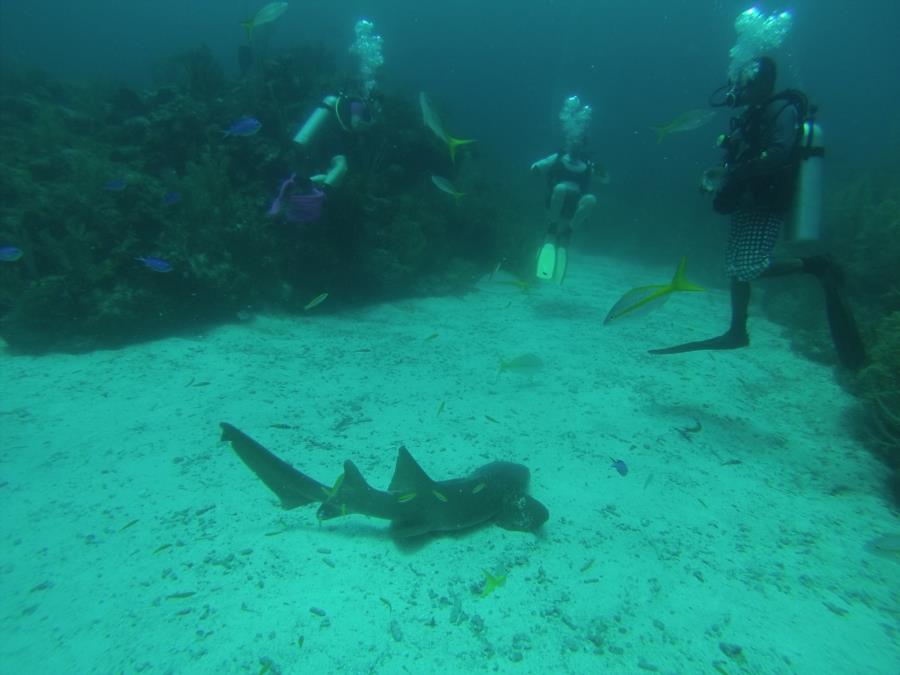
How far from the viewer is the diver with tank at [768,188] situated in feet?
14.2

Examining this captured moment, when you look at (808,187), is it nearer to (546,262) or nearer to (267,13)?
(546,262)

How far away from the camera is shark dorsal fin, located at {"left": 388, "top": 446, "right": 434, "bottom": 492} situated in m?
3.22

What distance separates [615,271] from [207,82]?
624 inches

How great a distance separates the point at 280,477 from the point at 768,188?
585 centimetres

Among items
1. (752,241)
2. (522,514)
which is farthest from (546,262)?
(522,514)

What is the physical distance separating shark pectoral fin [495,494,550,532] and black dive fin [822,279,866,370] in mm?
4475

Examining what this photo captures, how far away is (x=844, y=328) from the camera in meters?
4.91

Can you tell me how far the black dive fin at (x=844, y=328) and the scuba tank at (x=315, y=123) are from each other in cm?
893

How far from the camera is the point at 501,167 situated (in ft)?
68.7

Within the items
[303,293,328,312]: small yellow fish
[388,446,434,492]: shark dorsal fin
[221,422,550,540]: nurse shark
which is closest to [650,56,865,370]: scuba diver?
[221,422,550,540]: nurse shark

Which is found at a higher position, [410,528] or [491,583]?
[410,528]

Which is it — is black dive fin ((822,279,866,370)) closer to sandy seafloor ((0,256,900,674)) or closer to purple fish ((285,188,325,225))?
sandy seafloor ((0,256,900,674))

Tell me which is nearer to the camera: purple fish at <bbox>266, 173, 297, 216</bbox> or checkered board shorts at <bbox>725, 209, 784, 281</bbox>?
checkered board shorts at <bbox>725, 209, 784, 281</bbox>

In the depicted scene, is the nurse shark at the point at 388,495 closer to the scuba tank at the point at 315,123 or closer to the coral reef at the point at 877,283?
the coral reef at the point at 877,283
